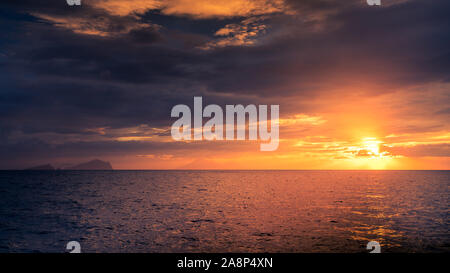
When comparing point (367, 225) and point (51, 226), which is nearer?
point (367, 225)

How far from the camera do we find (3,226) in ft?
114
